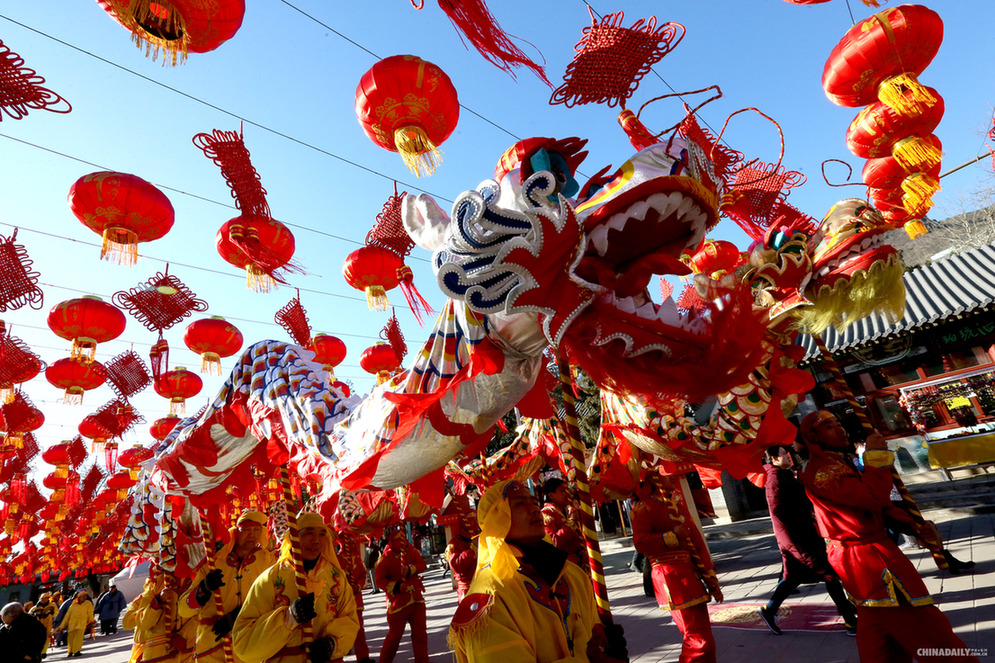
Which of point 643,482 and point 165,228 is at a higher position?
point 165,228

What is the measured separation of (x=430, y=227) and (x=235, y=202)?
3.18 metres

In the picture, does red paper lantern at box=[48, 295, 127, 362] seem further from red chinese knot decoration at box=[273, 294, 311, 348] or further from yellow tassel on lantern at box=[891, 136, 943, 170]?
yellow tassel on lantern at box=[891, 136, 943, 170]

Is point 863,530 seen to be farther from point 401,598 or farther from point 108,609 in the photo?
point 108,609

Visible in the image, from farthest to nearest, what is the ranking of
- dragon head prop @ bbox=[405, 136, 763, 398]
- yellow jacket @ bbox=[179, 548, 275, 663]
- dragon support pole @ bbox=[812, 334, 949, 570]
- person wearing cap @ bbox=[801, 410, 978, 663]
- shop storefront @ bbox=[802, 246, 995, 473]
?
shop storefront @ bbox=[802, 246, 995, 473] → yellow jacket @ bbox=[179, 548, 275, 663] → dragon support pole @ bbox=[812, 334, 949, 570] → person wearing cap @ bbox=[801, 410, 978, 663] → dragon head prop @ bbox=[405, 136, 763, 398]

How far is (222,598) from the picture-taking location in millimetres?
4672

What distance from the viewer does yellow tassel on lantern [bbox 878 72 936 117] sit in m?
4.53

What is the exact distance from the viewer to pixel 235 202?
457 cm

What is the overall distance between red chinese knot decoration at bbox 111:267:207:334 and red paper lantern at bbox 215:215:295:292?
1.65m

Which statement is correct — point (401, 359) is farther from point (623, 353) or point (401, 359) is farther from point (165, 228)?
point (623, 353)

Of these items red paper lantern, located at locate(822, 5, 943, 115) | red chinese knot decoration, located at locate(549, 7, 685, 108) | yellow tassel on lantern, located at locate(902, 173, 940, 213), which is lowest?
red chinese knot decoration, located at locate(549, 7, 685, 108)

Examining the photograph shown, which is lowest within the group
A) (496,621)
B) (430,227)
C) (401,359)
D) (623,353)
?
(496,621)

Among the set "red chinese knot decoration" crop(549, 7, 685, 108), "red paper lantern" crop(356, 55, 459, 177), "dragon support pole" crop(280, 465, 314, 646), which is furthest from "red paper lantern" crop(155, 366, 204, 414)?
"red chinese knot decoration" crop(549, 7, 685, 108)

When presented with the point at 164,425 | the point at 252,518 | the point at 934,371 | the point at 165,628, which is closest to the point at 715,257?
the point at 252,518

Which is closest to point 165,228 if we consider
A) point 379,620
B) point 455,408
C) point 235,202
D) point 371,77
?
point 235,202
